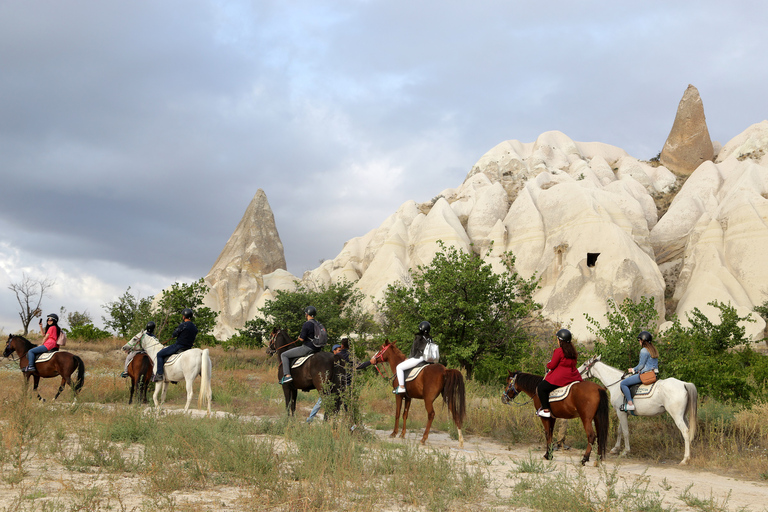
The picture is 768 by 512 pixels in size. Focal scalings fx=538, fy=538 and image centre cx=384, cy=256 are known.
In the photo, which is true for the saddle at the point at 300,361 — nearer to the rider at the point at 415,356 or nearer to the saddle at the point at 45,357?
the rider at the point at 415,356

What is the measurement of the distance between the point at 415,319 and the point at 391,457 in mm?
12003

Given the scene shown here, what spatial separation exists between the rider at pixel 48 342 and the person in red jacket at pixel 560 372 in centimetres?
1065

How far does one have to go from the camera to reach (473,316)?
1814 centimetres

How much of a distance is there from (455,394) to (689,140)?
66.8 metres

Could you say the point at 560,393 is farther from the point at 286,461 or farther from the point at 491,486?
the point at 286,461

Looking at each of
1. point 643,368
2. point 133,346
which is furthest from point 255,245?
point 643,368

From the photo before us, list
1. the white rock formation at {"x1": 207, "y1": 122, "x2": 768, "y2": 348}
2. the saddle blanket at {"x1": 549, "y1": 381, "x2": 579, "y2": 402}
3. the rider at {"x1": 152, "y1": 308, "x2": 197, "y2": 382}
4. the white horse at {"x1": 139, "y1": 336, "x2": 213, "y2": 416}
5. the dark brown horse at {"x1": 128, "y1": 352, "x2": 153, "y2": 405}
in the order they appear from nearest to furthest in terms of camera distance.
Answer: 1. the saddle blanket at {"x1": 549, "y1": 381, "x2": 579, "y2": 402}
2. the white horse at {"x1": 139, "y1": 336, "x2": 213, "y2": 416}
3. the rider at {"x1": 152, "y1": 308, "x2": 197, "y2": 382}
4. the dark brown horse at {"x1": 128, "y1": 352, "x2": 153, "y2": 405}
5. the white rock formation at {"x1": 207, "y1": 122, "x2": 768, "y2": 348}

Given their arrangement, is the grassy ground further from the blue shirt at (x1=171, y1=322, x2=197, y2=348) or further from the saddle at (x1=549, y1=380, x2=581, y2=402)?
the blue shirt at (x1=171, y1=322, x2=197, y2=348)

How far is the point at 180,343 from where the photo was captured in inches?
460

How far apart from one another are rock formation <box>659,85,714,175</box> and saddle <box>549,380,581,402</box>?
6395cm

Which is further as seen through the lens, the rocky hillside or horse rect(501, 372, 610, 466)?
the rocky hillside

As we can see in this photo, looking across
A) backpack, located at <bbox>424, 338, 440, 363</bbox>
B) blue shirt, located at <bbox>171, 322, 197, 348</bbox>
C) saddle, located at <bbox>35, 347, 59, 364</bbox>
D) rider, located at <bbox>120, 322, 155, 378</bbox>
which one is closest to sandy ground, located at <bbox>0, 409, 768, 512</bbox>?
backpack, located at <bbox>424, 338, 440, 363</bbox>

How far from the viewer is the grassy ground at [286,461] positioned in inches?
208

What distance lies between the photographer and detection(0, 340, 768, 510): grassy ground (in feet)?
17.4
